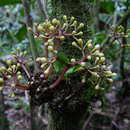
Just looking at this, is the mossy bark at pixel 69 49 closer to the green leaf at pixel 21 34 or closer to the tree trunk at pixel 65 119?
the tree trunk at pixel 65 119

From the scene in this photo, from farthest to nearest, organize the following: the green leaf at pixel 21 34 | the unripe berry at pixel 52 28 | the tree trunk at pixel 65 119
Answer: the green leaf at pixel 21 34 → the tree trunk at pixel 65 119 → the unripe berry at pixel 52 28

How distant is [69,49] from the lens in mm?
917

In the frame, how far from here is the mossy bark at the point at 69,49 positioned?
3.05ft

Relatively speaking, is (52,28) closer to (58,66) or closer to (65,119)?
(58,66)

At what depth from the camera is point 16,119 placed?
2.58 meters

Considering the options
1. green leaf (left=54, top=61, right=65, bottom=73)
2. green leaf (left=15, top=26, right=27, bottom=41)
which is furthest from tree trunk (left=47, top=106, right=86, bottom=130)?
green leaf (left=15, top=26, right=27, bottom=41)

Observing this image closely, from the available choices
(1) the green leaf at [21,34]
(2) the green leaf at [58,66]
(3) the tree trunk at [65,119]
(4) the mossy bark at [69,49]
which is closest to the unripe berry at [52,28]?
(2) the green leaf at [58,66]

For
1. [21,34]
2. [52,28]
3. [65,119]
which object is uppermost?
[52,28]

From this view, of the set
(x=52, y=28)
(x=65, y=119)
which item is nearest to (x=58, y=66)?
(x=52, y=28)

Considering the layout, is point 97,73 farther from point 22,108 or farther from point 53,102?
point 22,108

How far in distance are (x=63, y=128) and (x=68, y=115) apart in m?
0.06

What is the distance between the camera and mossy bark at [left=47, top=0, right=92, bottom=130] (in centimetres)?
93

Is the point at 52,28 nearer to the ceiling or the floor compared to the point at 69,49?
nearer to the ceiling

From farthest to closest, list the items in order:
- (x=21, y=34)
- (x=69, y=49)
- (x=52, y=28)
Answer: (x=21, y=34), (x=69, y=49), (x=52, y=28)
